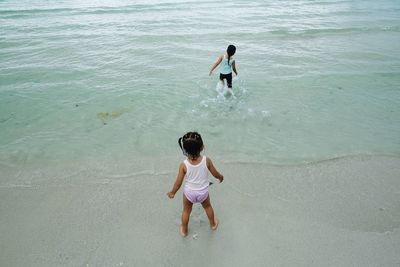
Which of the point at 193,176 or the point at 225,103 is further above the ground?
the point at 193,176

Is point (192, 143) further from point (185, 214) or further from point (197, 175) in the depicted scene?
point (185, 214)

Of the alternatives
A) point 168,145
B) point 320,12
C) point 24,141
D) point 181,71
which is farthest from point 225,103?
point 320,12

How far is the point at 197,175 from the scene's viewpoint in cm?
304

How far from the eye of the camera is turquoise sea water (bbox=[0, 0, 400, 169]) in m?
5.30

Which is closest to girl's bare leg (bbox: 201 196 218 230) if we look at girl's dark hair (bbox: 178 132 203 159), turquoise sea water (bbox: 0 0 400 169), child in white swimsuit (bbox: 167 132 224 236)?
child in white swimsuit (bbox: 167 132 224 236)

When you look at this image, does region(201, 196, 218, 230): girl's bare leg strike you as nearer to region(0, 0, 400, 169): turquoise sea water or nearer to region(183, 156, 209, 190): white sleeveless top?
region(183, 156, 209, 190): white sleeveless top

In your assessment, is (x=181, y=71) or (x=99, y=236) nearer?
(x=99, y=236)

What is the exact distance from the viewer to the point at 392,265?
303 cm

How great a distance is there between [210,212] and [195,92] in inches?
186

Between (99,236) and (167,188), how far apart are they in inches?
45.1

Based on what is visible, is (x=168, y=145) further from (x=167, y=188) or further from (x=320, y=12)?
(x=320, y=12)

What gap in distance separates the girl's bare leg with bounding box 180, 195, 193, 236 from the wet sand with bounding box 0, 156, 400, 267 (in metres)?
0.10

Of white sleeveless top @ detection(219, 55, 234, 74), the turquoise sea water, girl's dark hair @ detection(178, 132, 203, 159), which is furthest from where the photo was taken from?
white sleeveless top @ detection(219, 55, 234, 74)

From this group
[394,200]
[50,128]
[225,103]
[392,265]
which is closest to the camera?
[392,265]
